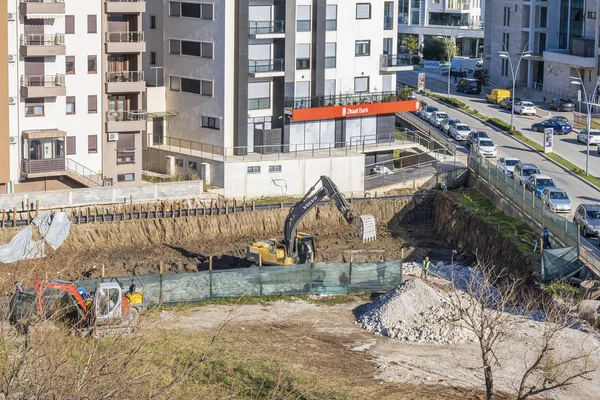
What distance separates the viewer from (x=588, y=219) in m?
66.7

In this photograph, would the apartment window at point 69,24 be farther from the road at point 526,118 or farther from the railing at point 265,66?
the road at point 526,118

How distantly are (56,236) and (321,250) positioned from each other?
14.1 metres

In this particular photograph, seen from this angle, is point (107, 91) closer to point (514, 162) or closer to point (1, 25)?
point (1, 25)

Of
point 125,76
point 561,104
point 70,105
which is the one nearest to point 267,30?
point 125,76

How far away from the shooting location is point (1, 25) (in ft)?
229

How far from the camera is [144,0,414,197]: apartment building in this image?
259ft

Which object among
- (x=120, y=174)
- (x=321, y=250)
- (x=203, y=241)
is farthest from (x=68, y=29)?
(x=321, y=250)

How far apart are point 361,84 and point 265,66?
7.62 m

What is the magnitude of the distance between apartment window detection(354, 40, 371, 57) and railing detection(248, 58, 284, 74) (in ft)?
19.2

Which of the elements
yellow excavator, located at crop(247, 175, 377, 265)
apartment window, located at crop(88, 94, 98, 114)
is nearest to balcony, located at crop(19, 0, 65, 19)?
apartment window, located at crop(88, 94, 98, 114)

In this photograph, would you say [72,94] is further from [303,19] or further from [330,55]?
[330,55]

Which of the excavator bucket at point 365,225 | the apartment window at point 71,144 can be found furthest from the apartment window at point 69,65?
the excavator bucket at point 365,225

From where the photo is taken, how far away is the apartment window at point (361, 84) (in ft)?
279

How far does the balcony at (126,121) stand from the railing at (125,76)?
1.83 metres
